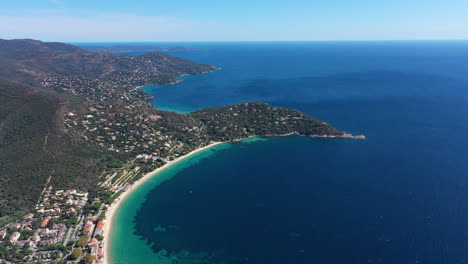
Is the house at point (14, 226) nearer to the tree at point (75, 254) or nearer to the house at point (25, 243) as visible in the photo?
the house at point (25, 243)

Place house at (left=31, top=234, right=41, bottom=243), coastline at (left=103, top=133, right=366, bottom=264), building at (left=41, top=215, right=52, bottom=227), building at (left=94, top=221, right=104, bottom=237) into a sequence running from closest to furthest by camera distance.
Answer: house at (left=31, top=234, right=41, bottom=243) < coastline at (left=103, top=133, right=366, bottom=264) < building at (left=41, top=215, right=52, bottom=227) < building at (left=94, top=221, right=104, bottom=237)

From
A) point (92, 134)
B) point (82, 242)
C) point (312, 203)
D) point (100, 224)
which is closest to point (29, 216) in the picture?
point (100, 224)

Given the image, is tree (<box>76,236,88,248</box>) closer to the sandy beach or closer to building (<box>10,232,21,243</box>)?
→ the sandy beach

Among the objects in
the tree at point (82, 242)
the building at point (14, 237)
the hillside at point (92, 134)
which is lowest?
the tree at point (82, 242)

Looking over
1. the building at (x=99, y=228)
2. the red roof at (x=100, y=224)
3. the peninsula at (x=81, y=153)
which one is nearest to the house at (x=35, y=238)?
the peninsula at (x=81, y=153)

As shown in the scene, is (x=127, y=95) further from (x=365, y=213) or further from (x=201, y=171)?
(x=365, y=213)

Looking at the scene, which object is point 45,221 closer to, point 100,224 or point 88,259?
point 100,224

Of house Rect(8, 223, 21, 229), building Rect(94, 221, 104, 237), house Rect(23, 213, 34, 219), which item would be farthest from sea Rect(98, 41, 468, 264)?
house Rect(8, 223, 21, 229)

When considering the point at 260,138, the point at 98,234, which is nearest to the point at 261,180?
the point at 260,138
